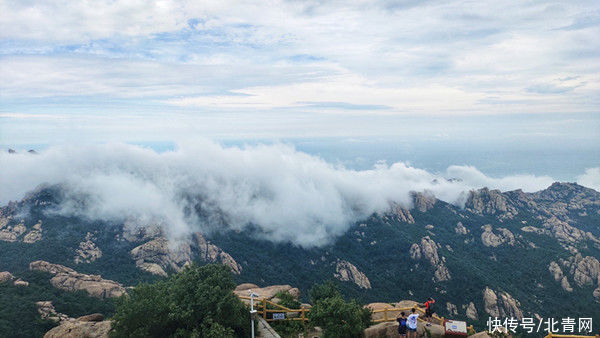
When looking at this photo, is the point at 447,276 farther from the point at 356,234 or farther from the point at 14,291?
the point at 14,291

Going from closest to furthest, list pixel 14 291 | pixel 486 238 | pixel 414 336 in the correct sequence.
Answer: pixel 414 336 → pixel 14 291 → pixel 486 238


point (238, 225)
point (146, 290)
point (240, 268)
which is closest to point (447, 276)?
point (240, 268)

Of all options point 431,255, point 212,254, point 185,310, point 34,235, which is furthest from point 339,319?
point 34,235

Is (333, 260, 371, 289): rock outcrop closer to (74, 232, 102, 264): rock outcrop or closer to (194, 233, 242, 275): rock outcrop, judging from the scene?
(194, 233, 242, 275): rock outcrop

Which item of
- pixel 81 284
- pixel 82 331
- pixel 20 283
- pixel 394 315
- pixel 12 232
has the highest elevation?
pixel 82 331

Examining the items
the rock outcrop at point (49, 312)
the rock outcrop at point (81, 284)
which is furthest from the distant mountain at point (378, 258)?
the rock outcrop at point (49, 312)

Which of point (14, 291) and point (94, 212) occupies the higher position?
point (14, 291)

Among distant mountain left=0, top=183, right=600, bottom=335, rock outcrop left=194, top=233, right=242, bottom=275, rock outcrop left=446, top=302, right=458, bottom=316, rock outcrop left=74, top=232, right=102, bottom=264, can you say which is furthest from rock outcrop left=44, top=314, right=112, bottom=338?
rock outcrop left=446, top=302, right=458, bottom=316

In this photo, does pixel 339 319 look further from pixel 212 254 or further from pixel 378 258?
pixel 378 258
